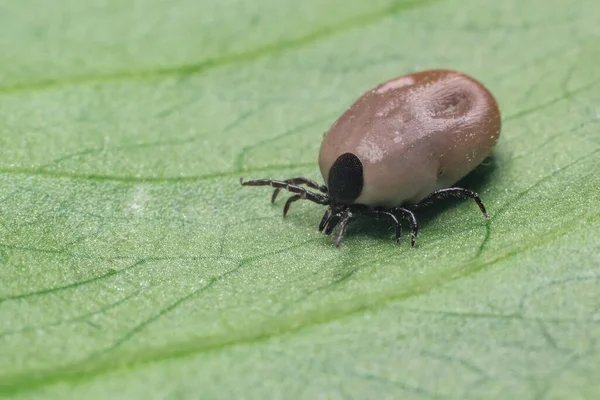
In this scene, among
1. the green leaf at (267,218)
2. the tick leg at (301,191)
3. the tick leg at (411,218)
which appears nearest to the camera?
the green leaf at (267,218)

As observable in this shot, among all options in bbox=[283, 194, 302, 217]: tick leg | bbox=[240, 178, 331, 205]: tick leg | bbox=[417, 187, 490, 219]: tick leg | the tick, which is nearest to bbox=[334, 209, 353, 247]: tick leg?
the tick

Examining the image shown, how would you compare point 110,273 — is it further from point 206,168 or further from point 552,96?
point 552,96

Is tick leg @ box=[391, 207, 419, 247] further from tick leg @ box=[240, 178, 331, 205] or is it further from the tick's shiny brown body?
tick leg @ box=[240, 178, 331, 205]

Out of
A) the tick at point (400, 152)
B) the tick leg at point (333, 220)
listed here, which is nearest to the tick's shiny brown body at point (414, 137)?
the tick at point (400, 152)

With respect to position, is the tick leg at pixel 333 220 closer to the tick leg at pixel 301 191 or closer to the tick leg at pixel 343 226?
the tick leg at pixel 343 226

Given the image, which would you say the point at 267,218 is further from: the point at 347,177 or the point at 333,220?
the point at 347,177

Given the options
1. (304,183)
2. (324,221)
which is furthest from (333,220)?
(304,183)
